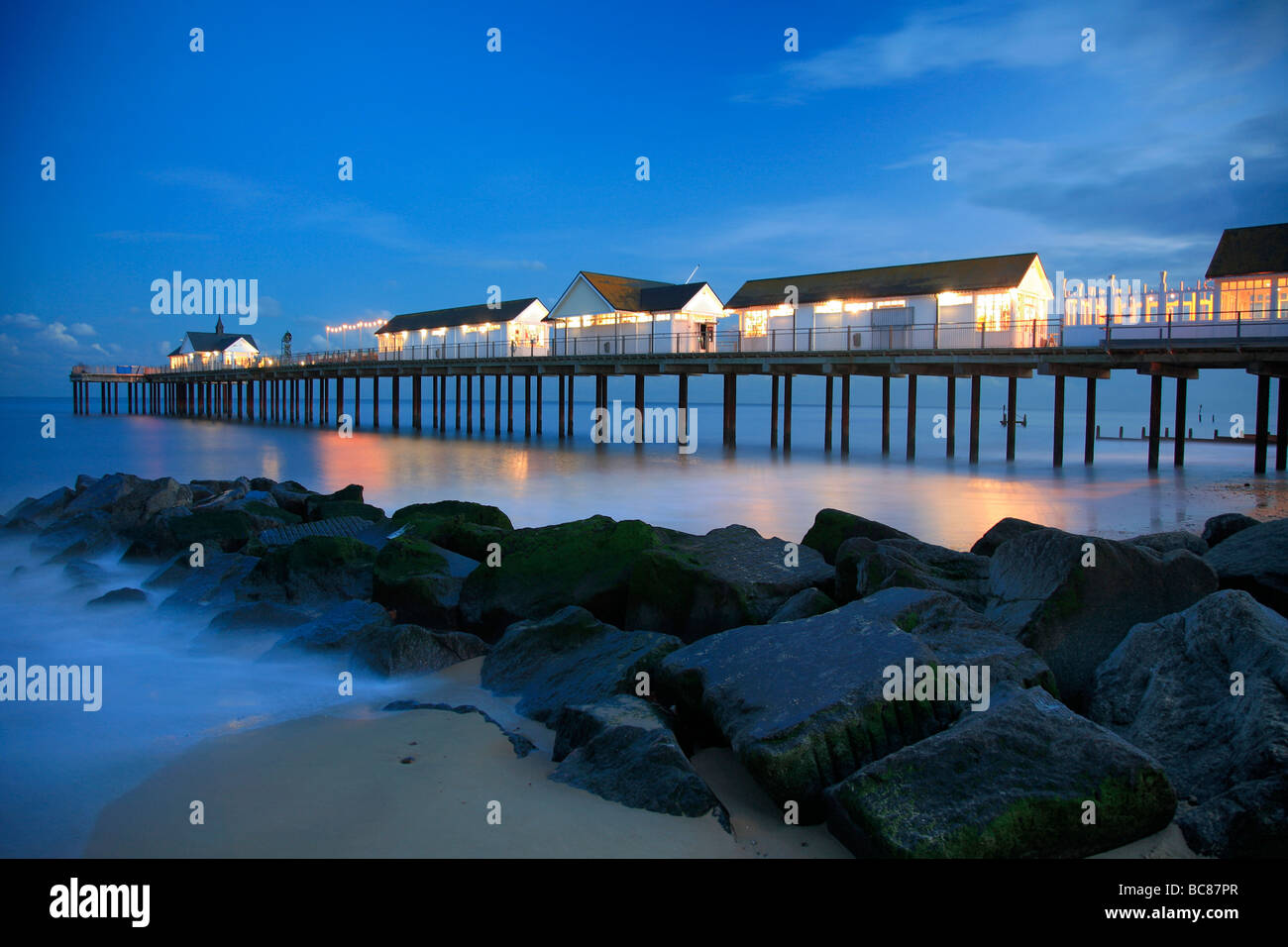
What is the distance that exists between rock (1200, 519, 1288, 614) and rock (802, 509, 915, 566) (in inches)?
111

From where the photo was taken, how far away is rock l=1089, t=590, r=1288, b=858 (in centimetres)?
381

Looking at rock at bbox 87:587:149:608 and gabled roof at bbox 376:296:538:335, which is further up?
gabled roof at bbox 376:296:538:335

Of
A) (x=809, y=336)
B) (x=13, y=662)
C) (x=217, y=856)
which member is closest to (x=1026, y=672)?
(x=217, y=856)

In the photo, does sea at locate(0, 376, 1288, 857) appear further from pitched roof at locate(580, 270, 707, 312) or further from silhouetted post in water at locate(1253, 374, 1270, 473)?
pitched roof at locate(580, 270, 707, 312)

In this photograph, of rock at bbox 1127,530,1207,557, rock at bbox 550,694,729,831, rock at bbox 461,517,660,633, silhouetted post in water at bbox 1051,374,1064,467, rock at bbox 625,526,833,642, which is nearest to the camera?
rock at bbox 550,694,729,831

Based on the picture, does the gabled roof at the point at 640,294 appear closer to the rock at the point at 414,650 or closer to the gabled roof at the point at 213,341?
the rock at the point at 414,650

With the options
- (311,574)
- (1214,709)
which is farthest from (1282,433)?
(311,574)

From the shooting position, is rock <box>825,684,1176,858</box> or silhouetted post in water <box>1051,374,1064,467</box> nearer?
rock <box>825,684,1176,858</box>

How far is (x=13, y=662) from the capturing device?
8.09 m

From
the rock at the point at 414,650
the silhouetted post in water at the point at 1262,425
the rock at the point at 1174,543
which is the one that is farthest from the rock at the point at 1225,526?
the silhouetted post in water at the point at 1262,425

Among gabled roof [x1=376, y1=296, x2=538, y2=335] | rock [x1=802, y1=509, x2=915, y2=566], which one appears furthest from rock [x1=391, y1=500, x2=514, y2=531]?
gabled roof [x1=376, y1=296, x2=538, y2=335]

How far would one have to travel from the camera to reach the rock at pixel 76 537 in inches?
496

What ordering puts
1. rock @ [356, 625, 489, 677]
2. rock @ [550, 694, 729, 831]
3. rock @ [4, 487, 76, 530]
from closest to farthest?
1. rock @ [550, 694, 729, 831]
2. rock @ [356, 625, 489, 677]
3. rock @ [4, 487, 76, 530]

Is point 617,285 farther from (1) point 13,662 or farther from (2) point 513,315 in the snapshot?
(1) point 13,662
